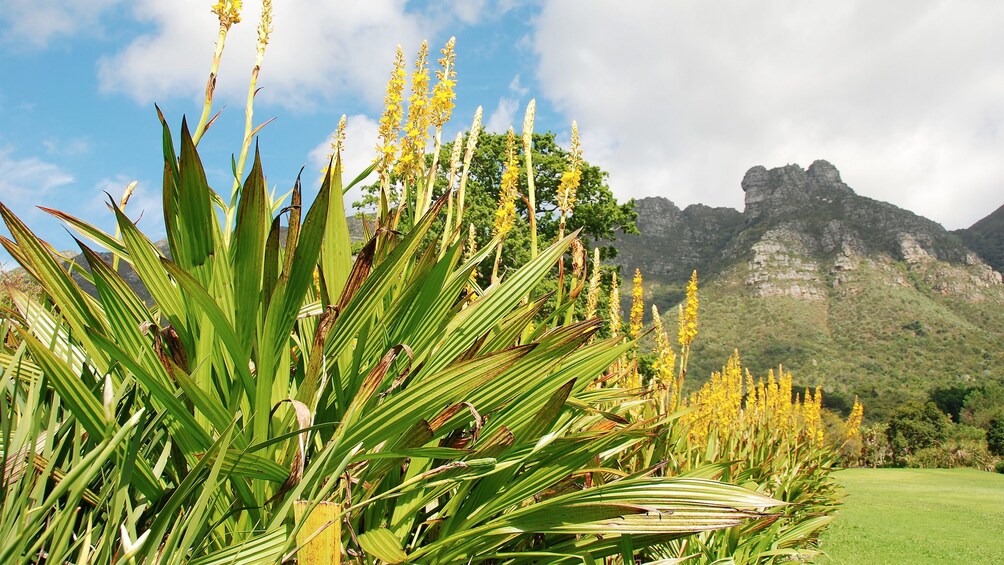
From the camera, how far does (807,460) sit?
6121 mm

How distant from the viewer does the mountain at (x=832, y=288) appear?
186 ft

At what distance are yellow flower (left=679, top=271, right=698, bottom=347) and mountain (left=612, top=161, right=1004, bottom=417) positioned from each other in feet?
128

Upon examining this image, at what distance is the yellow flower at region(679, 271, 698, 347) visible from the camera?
4.20 m

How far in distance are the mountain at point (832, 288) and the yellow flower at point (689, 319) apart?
Result: 1536 inches

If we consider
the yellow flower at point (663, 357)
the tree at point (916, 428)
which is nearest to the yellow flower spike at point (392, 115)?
→ the yellow flower at point (663, 357)

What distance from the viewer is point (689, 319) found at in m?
4.34

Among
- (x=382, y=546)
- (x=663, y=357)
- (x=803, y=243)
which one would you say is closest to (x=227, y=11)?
(x=382, y=546)

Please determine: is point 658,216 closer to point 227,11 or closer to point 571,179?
point 571,179

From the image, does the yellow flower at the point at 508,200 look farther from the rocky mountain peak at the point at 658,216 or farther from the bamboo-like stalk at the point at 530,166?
the rocky mountain peak at the point at 658,216

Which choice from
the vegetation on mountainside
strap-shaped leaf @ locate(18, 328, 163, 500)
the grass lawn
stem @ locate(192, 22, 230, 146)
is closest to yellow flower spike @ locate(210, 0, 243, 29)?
stem @ locate(192, 22, 230, 146)

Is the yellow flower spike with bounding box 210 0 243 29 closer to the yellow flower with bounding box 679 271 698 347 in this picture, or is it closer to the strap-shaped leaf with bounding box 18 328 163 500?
the strap-shaped leaf with bounding box 18 328 163 500

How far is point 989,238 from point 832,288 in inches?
1545

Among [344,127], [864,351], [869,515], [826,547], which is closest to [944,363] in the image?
[864,351]

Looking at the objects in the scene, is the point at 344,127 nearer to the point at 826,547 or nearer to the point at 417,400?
the point at 417,400
